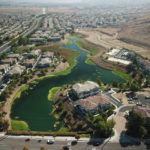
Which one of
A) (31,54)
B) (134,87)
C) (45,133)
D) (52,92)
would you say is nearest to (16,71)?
(52,92)

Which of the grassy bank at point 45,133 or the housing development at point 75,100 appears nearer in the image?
the housing development at point 75,100

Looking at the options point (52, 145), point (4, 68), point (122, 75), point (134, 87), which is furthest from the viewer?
point (122, 75)

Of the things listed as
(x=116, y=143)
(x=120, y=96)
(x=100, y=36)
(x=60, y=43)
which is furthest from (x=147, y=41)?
(x=116, y=143)

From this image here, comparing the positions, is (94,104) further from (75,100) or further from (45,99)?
(45,99)

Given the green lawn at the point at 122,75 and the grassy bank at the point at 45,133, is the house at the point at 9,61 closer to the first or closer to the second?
the green lawn at the point at 122,75

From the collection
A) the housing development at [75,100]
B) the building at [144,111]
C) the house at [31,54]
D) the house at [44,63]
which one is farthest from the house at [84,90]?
the house at [31,54]

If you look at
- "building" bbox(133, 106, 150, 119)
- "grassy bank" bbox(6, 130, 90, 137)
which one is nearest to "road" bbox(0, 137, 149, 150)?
"grassy bank" bbox(6, 130, 90, 137)
